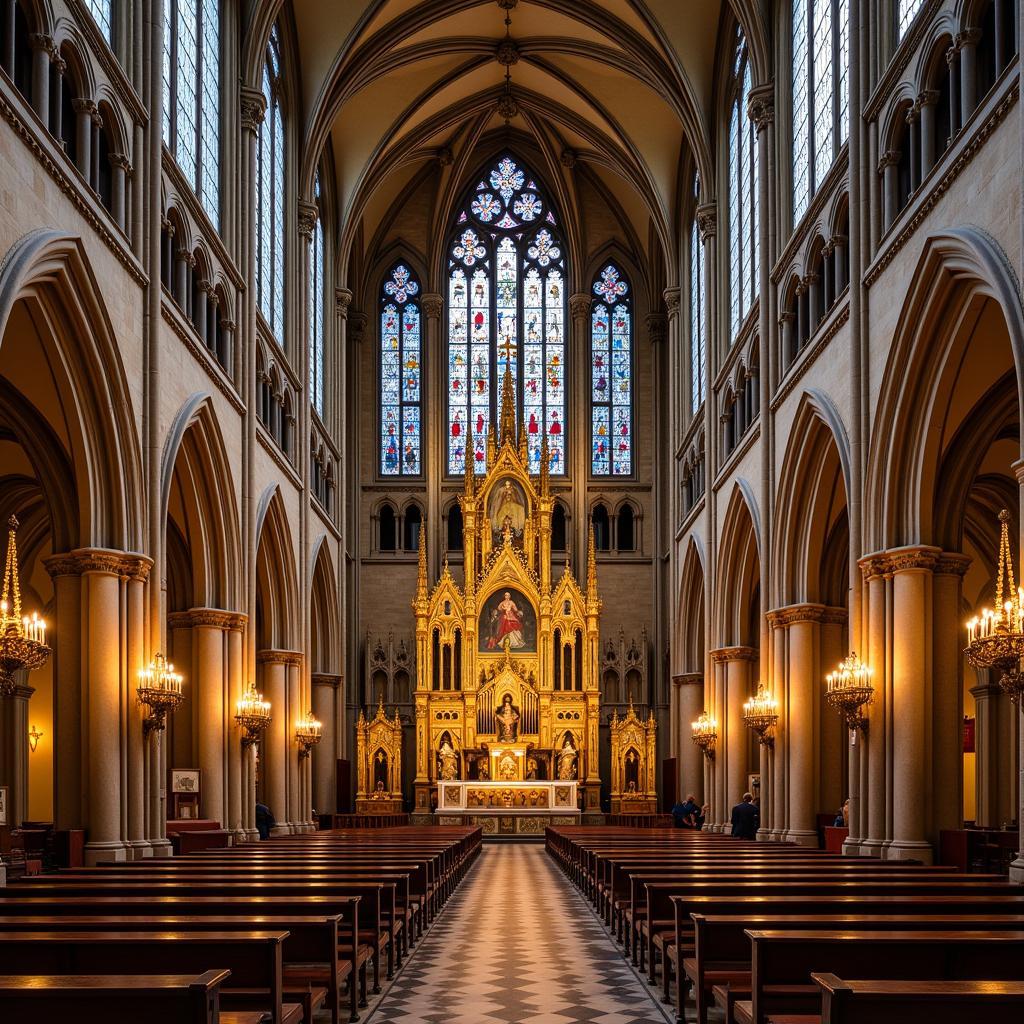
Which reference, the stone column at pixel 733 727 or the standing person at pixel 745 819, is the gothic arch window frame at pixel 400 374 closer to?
the stone column at pixel 733 727

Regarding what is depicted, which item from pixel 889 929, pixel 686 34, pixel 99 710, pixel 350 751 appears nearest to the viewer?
pixel 889 929

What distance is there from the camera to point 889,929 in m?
8.50

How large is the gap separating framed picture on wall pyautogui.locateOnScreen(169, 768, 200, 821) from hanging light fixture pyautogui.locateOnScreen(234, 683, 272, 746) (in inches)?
57.1

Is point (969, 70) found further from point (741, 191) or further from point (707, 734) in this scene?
point (707, 734)

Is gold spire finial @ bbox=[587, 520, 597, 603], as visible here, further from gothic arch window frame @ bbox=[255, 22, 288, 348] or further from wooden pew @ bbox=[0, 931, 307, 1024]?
wooden pew @ bbox=[0, 931, 307, 1024]

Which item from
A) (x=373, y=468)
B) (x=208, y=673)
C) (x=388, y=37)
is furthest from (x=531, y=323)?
(x=208, y=673)

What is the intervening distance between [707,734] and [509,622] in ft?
35.7

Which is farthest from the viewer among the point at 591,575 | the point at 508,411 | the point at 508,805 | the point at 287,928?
the point at 508,411

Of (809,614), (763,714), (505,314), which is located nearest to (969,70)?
(809,614)

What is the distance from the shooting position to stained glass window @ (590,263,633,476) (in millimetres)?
47281

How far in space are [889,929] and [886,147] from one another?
47.3 ft

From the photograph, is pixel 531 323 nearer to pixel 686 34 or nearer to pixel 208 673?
pixel 686 34

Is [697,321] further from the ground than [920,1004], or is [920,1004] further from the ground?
[697,321]

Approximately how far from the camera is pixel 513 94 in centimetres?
4272
